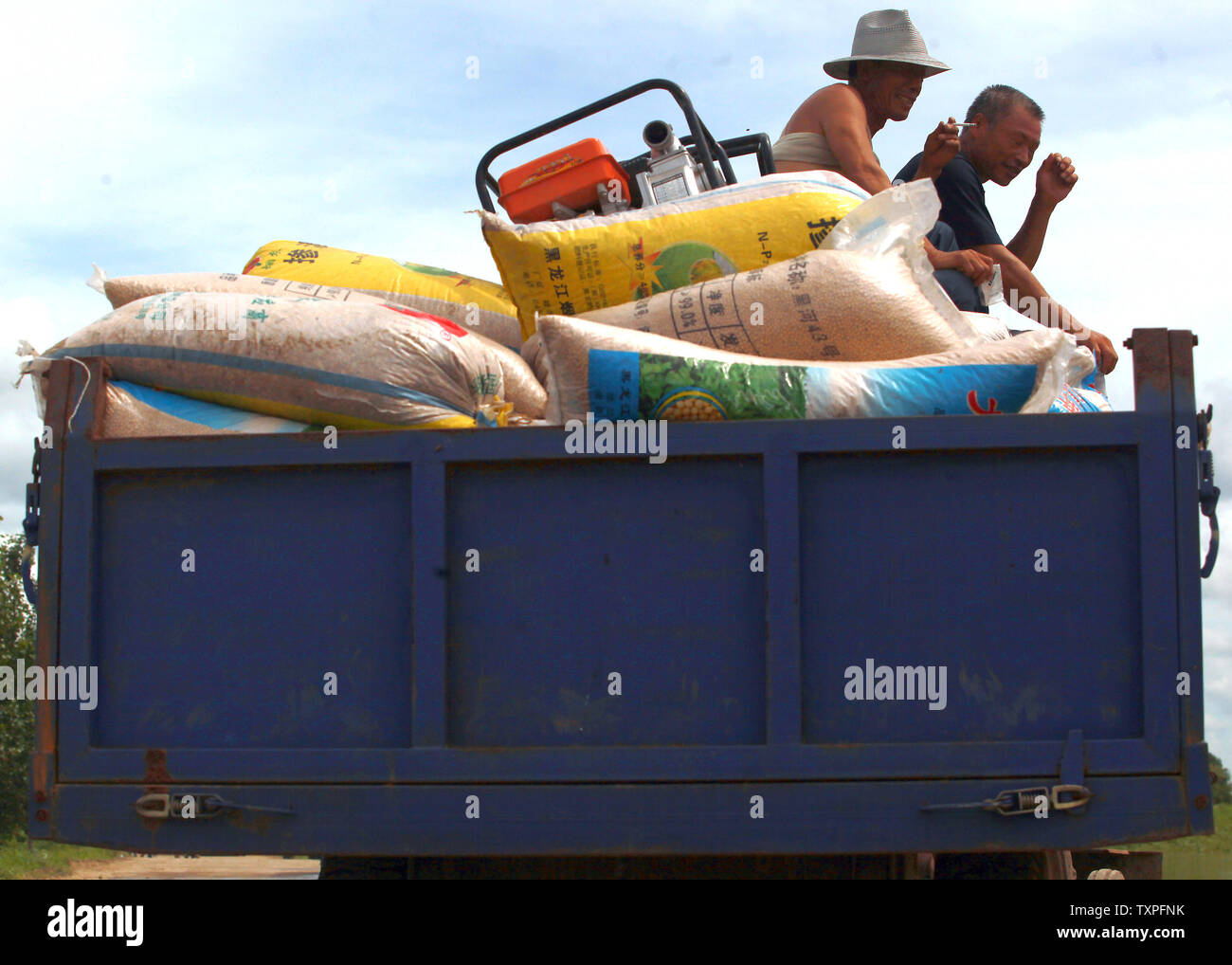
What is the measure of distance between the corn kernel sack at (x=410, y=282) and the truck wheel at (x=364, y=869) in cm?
124

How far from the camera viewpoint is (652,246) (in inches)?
110

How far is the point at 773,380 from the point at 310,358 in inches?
36.2

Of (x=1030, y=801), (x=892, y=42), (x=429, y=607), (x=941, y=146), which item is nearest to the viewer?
(x=1030, y=801)

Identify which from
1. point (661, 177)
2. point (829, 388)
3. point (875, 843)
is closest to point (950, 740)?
point (875, 843)

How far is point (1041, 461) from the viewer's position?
2152 mm

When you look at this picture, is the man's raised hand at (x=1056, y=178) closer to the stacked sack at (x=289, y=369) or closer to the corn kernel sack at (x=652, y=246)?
the corn kernel sack at (x=652, y=246)

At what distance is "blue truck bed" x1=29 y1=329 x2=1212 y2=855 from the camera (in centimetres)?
211

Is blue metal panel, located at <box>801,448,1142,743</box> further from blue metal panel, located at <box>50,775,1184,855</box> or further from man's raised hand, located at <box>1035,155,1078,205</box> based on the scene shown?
man's raised hand, located at <box>1035,155,1078,205</box>

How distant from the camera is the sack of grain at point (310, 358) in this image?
239 cm

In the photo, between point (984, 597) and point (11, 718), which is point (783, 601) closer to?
point (984, 597)

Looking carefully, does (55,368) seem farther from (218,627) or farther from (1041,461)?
(1041,461)

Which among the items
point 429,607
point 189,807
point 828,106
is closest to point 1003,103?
point 828,106

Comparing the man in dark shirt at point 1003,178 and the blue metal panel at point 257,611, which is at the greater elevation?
the man in dark shirt at point 1003,178

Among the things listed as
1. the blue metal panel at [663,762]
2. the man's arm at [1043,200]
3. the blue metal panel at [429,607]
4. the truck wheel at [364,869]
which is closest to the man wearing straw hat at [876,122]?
the man's arm at [1043,200]
